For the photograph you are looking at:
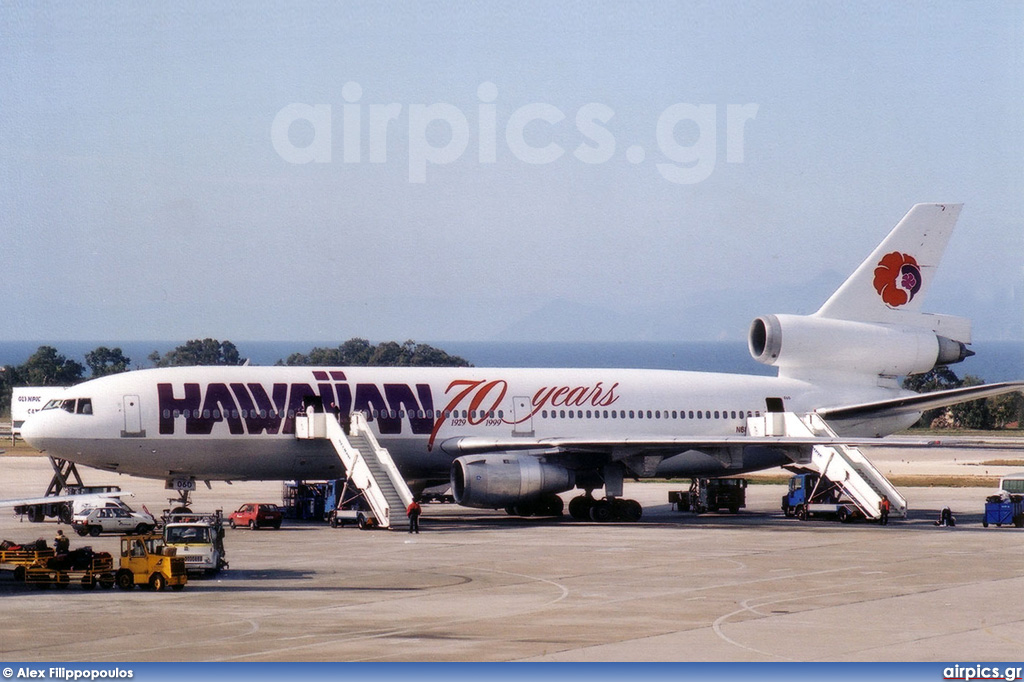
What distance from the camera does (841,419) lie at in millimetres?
58156

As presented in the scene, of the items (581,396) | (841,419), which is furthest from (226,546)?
(841,419)

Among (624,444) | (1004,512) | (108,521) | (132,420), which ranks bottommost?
(1004,512)

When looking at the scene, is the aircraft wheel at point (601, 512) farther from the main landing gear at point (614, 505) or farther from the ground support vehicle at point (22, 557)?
the ground support vehicle at point (22, 557)

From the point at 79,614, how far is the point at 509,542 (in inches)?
714

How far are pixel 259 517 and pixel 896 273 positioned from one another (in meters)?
29.5

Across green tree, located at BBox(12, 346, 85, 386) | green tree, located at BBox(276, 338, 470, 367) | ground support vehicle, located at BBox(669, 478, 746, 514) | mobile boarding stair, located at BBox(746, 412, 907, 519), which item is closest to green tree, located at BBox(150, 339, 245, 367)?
green tree, located at BBox(276, 338, 470, 367)

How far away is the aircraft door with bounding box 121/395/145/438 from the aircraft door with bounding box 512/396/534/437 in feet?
47.4

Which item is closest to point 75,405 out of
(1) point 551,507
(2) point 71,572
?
(2) point 71,572

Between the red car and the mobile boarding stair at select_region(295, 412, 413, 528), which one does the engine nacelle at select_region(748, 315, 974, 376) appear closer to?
the mobile boarding stair at select_region(295, 412, 413, 528)

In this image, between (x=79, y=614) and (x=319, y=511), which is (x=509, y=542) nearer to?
(x=319, y=511)

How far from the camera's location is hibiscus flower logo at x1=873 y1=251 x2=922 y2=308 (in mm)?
58906

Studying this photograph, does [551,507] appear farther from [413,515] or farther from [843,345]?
[843,345]

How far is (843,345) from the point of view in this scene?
58.7 m

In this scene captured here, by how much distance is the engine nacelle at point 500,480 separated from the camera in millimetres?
48562
